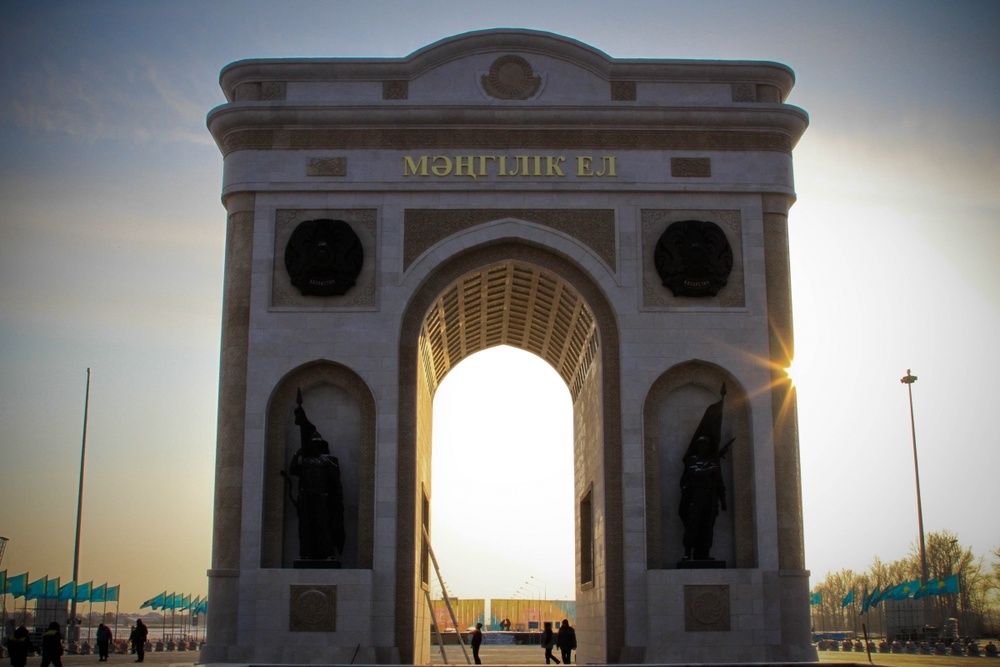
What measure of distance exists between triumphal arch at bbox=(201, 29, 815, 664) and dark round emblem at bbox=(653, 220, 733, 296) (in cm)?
6

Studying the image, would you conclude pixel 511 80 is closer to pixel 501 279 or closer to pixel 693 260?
pixel 501 279

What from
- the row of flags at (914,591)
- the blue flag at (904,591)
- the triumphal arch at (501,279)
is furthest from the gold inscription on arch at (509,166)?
the blue flag at (904,591)

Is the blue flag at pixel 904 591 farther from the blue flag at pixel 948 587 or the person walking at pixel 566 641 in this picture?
the person walking at pixel 566 641

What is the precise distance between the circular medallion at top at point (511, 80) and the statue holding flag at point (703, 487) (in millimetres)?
9583

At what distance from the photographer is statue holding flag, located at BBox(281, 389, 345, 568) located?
2714 cm

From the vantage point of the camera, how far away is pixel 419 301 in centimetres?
2909

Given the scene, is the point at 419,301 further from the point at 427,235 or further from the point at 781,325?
the point at 781,325

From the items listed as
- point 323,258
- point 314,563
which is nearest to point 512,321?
point 323,258

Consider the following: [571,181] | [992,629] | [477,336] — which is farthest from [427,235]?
[992,629]

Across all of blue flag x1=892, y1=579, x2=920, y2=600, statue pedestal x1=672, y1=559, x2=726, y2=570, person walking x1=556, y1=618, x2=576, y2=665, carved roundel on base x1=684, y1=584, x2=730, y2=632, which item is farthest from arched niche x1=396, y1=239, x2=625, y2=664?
Result: blue flag x1=892, y1=579, x2=920, y2=600

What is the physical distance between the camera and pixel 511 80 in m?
30.2

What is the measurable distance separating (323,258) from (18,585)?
29624 mm

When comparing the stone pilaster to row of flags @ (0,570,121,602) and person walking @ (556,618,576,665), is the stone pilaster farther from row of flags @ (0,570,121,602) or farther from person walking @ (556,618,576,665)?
row of flags @ (0,570,121,602)

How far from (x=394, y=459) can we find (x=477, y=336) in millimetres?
10111
